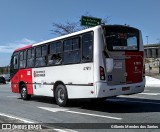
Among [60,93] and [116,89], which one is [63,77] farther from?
[116,89]

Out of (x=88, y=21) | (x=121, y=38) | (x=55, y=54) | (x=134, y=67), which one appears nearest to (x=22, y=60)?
(x=55, y=54)

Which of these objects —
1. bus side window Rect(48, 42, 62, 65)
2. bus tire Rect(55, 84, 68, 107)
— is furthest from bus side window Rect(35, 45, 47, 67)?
bus tire Rect(55, 84, 68, 107)

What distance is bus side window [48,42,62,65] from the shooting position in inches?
563

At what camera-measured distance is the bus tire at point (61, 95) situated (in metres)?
13.9

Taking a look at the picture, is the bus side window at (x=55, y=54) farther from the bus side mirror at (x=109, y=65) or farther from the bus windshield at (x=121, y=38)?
the bus side mirror at (x=109, y=65)

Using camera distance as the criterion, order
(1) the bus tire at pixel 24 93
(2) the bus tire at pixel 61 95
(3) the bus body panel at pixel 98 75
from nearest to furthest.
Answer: (3) the bus body panel at pixel 98 75 → (2) the bus tire at pixel 61 95 → (1) the bus tire at pixel 24 93

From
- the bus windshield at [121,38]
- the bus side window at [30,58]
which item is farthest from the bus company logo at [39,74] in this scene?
the bus windshield at [121,38]

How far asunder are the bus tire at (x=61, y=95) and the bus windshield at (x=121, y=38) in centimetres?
297

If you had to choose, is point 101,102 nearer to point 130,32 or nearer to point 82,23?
point 130,32

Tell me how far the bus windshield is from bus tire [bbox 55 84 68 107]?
297cm

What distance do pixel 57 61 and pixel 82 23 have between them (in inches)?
618

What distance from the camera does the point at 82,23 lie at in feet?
97.6

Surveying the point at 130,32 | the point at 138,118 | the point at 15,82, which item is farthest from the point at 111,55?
the point at 15,82

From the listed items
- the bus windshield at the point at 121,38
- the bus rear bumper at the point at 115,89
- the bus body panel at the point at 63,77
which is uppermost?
the bus windshield at the point at 121,38
